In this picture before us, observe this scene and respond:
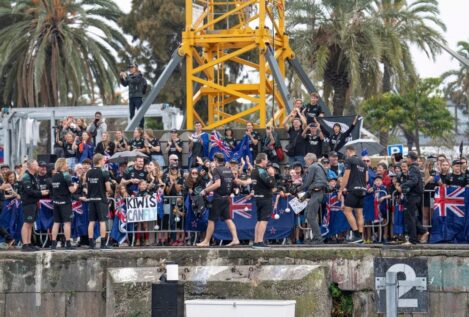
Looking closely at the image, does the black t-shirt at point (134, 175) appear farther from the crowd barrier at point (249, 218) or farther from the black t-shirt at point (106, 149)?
the black t-shirt at point (106, 149)

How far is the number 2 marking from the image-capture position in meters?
12.9

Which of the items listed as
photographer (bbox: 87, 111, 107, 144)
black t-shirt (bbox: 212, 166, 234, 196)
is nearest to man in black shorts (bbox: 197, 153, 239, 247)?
black t-shirt (bbox: 212, 166, 234, 196)

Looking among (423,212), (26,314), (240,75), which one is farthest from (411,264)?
(240,75)

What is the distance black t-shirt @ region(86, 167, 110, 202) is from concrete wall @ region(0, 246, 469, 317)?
1.40m

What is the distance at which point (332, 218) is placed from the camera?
877 inches

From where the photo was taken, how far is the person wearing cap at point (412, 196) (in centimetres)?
2088

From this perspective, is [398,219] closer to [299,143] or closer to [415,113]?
[299,143]

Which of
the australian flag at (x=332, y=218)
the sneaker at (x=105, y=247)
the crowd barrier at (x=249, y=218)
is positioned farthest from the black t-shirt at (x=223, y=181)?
the sneaker at (x=105, y=247)

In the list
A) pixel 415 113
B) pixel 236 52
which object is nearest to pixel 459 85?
pixel 415 113

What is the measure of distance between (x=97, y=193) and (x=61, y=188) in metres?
0.70

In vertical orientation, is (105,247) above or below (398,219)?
below

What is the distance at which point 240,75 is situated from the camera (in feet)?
174

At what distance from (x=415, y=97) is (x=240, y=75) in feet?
26.3

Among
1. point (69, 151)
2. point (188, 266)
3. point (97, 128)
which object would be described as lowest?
point (188, 266)
